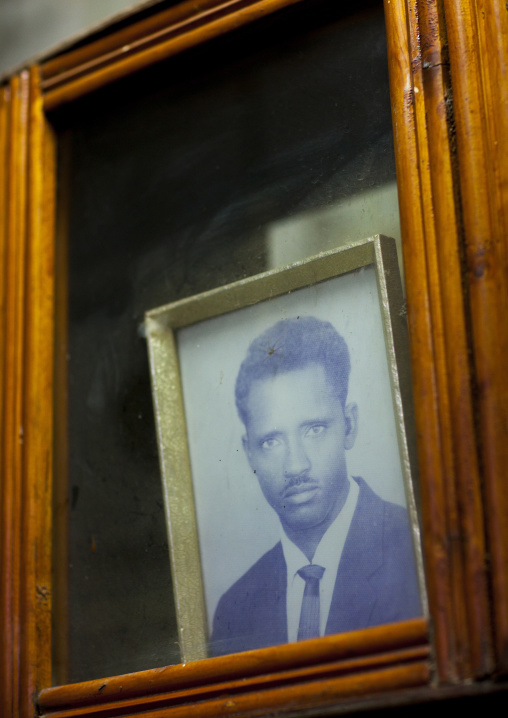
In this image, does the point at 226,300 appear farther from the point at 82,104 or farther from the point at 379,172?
the point at 82,104

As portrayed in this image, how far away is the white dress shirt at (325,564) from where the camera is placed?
0.70 meters

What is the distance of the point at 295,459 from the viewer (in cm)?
74

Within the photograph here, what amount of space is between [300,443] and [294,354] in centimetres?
9

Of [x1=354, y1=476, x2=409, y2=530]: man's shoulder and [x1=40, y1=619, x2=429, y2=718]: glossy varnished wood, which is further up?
[x1=354, y1=476, x2=409, y2=530]: man's shoulder

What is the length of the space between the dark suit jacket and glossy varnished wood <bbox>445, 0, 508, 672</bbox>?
94 millimetres

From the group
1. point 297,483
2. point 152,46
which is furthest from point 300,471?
point 152,46

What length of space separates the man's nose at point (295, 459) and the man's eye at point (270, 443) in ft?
0.05

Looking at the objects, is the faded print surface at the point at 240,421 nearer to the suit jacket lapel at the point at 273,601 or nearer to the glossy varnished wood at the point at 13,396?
the suit jacket lapel at the point at 273,601

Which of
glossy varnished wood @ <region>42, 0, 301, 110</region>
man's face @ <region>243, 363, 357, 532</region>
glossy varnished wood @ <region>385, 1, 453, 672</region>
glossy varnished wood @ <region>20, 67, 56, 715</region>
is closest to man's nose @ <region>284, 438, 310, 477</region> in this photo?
man's face @ <region>243, 363, 357, 532</region>

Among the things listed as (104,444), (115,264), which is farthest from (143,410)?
(115,264)

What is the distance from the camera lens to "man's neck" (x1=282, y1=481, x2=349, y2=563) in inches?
28.0

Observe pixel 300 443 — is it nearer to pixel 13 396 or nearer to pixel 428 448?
pixel 428 448

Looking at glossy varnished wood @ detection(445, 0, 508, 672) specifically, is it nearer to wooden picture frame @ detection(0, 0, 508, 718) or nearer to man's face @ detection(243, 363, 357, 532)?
wooden picture frame @ detection(0, 0, 508, 718)

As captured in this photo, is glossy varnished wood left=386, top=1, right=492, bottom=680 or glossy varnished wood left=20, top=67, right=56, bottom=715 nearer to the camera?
glossy varnished wood left=386, top=1, right=492, bottom=680
